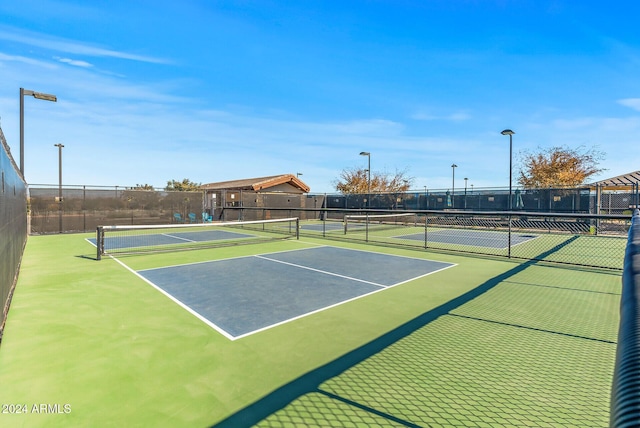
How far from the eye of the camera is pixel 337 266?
31.0 ft

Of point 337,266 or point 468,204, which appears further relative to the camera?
point 468,204

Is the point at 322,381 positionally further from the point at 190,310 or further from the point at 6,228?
the point at 6,228

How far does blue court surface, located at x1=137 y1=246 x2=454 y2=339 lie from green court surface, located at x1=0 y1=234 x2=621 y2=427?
13.6 inches

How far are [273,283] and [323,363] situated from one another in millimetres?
3685

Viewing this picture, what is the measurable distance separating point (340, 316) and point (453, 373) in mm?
2060

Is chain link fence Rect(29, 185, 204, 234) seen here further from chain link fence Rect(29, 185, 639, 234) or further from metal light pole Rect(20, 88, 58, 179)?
metal light pole Rect(20, 88, 58, 179)

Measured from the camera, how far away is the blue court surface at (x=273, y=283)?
5527 mm

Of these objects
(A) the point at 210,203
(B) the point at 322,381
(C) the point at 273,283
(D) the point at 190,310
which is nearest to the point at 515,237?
(C) the point at 273,283

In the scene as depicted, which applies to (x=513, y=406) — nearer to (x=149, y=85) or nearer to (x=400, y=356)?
(x=400, y=356)

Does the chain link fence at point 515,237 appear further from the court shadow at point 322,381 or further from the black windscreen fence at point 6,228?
the black windscreen fence at point 6,228

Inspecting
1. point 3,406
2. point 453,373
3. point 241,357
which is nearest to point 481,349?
point 453,373

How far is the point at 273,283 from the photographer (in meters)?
7.48

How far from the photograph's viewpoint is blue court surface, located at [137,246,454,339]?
218 inches

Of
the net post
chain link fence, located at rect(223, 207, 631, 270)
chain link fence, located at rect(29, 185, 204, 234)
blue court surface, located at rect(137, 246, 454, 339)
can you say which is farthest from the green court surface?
chain link fence, located at rect(29, 185, 204, 234)
